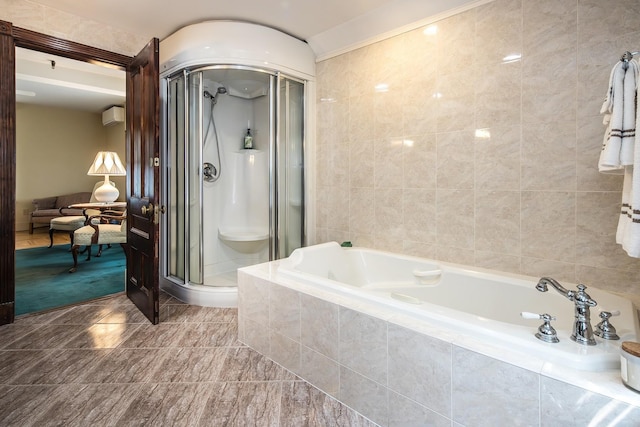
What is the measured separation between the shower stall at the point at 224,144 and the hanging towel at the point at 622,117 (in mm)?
2244

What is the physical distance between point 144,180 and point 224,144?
1053 millimetres

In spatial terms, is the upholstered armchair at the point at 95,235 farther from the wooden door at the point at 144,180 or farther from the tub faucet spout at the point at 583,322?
the tub faucet spout at the point at 583,322

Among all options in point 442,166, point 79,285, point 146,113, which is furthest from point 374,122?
point 79,285

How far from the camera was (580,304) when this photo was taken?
3.78ft

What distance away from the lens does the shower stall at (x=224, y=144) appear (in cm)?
277

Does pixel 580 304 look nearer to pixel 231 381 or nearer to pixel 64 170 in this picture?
pixel 231 381

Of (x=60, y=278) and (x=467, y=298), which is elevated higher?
(x=467, y=298)

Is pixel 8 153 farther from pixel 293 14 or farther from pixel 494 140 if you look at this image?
pixel 494 140

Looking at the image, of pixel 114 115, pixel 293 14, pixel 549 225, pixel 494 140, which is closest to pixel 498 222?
pixel 549 225

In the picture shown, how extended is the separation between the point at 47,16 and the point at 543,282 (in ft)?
12.1

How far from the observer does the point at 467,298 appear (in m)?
2.06

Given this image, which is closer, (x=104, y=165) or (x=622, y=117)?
(x=622, y=117)

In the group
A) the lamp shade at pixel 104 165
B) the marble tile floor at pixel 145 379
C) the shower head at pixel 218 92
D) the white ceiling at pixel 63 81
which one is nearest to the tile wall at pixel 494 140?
the shower head at pixel 218 92

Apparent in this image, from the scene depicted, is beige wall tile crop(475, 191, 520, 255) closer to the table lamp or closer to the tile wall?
the tile wall
